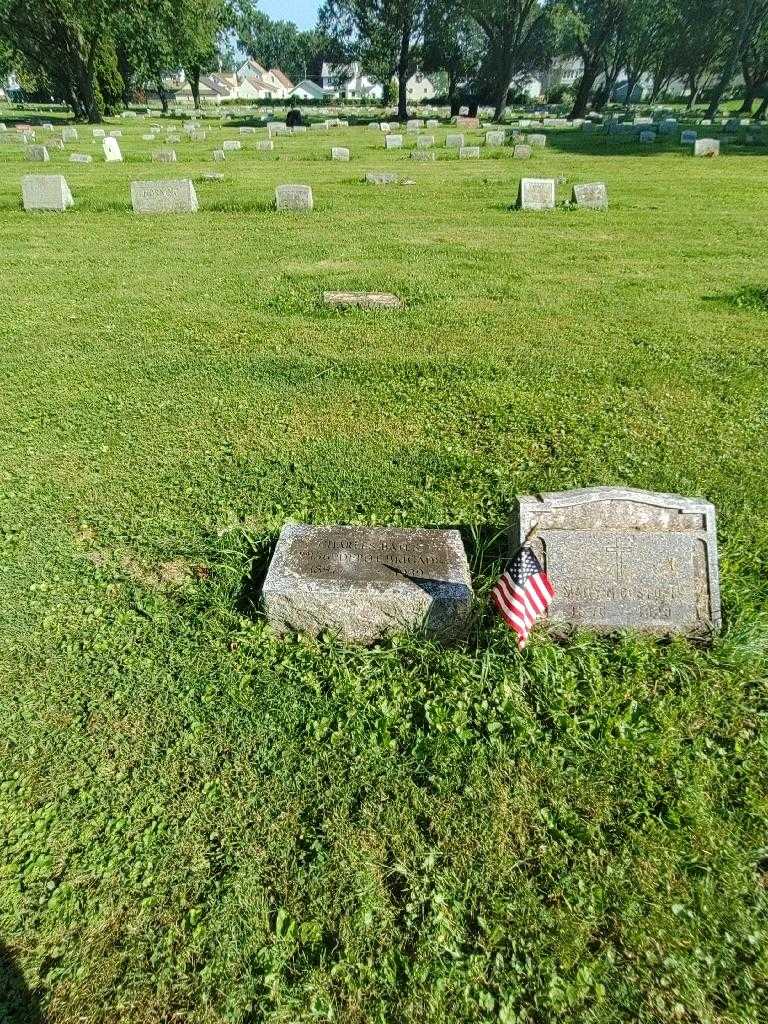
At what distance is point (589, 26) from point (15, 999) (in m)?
65.1

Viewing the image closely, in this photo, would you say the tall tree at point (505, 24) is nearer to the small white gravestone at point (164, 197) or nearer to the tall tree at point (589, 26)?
the tall tree at point (589, 26)

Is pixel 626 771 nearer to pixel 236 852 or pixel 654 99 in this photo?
pixel 236 852

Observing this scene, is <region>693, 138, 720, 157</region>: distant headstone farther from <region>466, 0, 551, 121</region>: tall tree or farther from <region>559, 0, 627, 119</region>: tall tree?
<region>559, 0, 627, 119</region>: tall tree

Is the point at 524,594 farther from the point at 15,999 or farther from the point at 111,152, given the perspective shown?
the point at 111,152

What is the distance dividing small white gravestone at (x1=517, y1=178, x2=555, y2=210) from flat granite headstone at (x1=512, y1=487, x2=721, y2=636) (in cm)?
1352

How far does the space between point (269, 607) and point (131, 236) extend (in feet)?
38.5

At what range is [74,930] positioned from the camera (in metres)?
2.24

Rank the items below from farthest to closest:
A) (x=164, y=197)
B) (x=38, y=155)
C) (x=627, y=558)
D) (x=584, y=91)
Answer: (x=584, y=91) < (x=38, y=155) < (x=164, y=197) < (x=627, y=558)

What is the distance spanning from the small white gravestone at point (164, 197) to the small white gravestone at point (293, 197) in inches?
80.0

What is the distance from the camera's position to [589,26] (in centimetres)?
4925

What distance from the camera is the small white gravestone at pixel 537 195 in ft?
47.7

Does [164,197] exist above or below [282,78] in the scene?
below

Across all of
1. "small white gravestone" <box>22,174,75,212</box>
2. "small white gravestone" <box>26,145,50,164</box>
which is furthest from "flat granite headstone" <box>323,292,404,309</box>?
"small white gravestone" <box>26,145,50,164</box>

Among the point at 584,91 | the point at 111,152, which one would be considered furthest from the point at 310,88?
the point at 111,152
